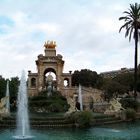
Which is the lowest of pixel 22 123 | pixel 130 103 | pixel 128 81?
pixel 22 123

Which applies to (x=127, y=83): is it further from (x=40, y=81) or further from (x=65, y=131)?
(x=65, y=131)

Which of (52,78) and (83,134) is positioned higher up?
(52,78)

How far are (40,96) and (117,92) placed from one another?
49.0ft

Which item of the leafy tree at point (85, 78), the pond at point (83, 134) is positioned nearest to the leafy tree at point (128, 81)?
the leafy tree at point (85, 78)

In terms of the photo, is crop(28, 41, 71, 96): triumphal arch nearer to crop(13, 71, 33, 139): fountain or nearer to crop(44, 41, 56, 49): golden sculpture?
crop(44, 41, 56, 49): golden sculpture

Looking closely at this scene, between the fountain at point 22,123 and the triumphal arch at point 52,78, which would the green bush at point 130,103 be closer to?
the fountain at point 22,123

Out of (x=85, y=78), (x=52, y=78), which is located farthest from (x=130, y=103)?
(x=85, y=78)

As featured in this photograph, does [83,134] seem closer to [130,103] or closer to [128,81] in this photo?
[130,103]

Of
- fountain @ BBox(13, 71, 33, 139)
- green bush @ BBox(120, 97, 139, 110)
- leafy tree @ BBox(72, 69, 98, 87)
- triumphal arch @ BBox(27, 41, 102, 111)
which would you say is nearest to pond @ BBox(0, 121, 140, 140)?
fountain @ BBox(13, 71, 33, 139)

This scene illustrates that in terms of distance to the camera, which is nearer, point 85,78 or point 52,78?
point 52,78

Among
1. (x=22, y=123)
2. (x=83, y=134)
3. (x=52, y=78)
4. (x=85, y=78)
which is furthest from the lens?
(x=85, y=78)

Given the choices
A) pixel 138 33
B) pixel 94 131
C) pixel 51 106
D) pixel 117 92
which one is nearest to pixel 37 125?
pixel 94 131

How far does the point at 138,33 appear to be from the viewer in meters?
48.0

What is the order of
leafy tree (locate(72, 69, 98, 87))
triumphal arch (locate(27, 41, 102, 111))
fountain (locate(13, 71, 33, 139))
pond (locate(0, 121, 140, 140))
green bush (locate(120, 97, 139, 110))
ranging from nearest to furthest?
pond (locate(0, 121, 140, 140)), fountain (locate(13, 71, 33, 139)), green bush (locate(120, 97, 139, 110)), triumphal arch (locate(27, 41, 102, 111)), leafy tree (locate(72, 69, 98, 87))
